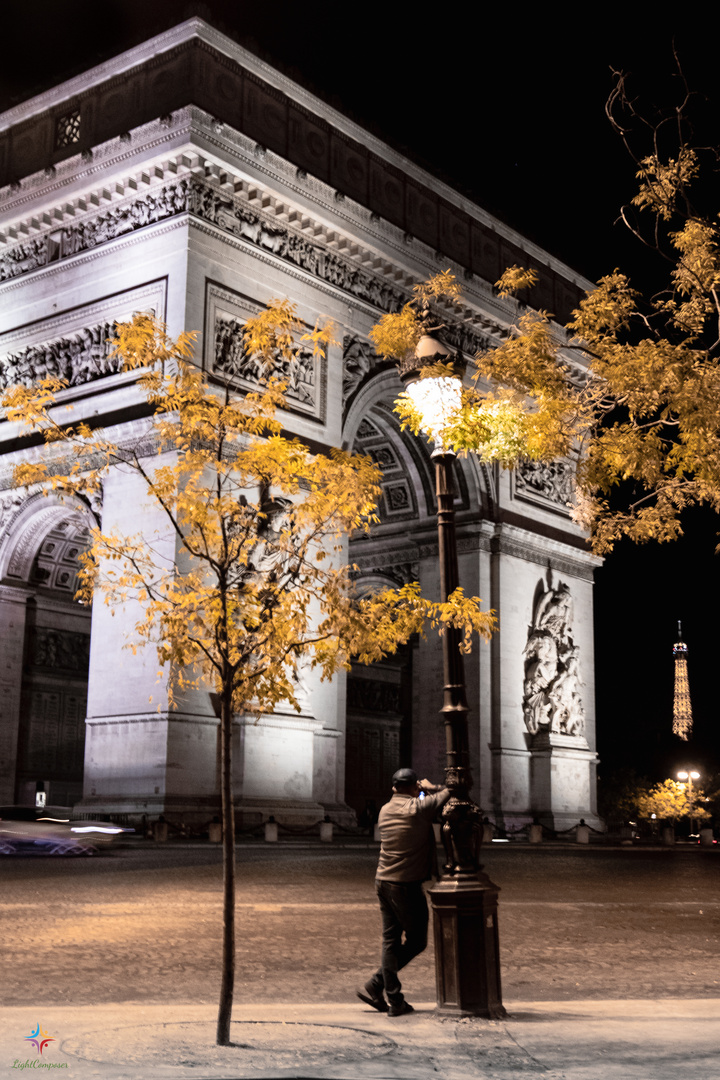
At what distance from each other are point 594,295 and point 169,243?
16.2 m

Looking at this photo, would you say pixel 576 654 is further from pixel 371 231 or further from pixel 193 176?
pixel 193 176

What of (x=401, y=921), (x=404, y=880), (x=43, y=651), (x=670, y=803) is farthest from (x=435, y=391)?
(x=670, y=803)

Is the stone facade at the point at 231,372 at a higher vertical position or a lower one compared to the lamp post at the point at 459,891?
higher

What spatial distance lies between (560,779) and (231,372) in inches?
750

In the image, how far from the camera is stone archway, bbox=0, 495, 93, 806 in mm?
32656

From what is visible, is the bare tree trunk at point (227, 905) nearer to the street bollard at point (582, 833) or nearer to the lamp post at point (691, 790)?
the street bollard at point (582, 833)

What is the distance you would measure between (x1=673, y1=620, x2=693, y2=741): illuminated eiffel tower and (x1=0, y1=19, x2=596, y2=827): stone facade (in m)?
36.5

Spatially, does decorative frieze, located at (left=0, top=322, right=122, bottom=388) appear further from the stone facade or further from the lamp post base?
the lamp post base

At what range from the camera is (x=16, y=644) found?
3322 centimetres

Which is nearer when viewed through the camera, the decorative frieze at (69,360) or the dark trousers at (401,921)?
the dark trousers at (401,921)

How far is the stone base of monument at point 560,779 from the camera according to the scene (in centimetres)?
3794

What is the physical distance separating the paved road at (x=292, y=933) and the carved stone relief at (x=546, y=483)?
2014cm

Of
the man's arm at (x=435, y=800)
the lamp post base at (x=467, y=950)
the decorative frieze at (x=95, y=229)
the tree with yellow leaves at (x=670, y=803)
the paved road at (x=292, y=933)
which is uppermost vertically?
the decorative frieze at (x=95, y=229)

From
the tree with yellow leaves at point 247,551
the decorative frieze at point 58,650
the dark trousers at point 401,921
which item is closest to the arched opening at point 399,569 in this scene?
the decorative frieze at point 58,650
